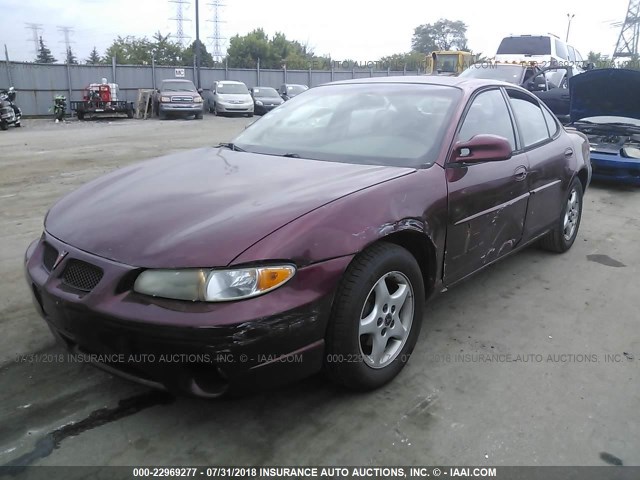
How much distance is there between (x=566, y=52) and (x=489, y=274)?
16.3 meters

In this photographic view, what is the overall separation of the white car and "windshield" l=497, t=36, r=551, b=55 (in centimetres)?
1139

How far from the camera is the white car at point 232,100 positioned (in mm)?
23750

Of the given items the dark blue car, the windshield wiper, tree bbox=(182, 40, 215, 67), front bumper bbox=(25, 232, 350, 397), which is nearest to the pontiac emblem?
front bumper bbox=(25, 232, 350, 397)

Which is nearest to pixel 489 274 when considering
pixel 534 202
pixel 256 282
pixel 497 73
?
pixel 534 202

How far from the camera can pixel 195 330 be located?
2.03 meters

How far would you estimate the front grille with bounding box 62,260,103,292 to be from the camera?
7.32 feet

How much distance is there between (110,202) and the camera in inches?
107

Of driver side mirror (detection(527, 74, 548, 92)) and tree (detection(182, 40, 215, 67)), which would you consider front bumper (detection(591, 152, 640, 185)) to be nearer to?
driver side mirror (detection(527, 74, 548, 92))

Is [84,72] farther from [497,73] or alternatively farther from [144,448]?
[144,448]

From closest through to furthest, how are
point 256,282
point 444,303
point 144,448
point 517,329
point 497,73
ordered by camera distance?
1. point 256,282
2. point 144,448
3. point 517,329
4. point 444,303
5. point 497,73

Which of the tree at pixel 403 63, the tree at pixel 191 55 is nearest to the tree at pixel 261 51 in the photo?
the tree at pixel 191 55

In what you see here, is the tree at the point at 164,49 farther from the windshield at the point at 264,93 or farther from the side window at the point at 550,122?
the side window at the point at 550,122

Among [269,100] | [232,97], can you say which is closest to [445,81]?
[232,97]

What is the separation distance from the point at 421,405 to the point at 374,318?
0.48m
